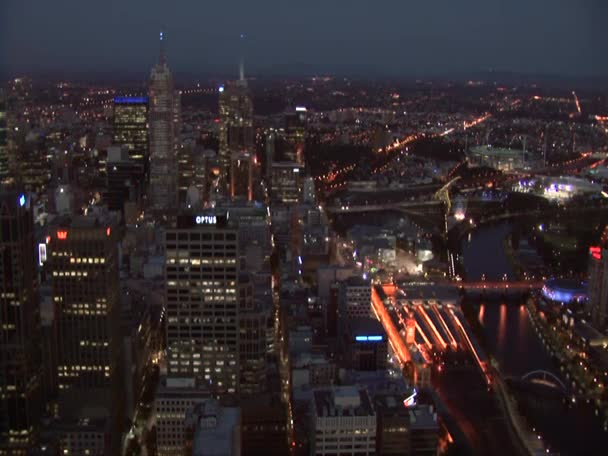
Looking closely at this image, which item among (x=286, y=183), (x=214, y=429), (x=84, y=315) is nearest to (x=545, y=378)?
(x=214, y=429)

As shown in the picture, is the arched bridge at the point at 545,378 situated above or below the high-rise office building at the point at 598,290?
below

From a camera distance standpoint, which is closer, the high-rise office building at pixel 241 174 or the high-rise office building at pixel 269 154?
the high-rise office building at pixel 241 174

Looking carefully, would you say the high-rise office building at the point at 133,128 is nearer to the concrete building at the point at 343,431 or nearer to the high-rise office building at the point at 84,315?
the high-rise office building at the point at 84,315

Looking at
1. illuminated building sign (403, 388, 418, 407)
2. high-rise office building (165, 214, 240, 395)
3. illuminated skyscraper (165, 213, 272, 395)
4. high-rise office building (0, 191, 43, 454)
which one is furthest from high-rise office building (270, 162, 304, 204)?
high-rise office building (0, 191, 43, 454)

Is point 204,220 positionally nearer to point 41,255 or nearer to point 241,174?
point 41,255

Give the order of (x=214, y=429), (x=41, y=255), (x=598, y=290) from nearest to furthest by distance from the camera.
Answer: (x=214, y=429), (x=41, y=255), (x=598, y=290)

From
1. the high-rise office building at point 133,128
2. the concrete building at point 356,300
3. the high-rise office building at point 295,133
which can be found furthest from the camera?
the high-rise office building at point 295,133

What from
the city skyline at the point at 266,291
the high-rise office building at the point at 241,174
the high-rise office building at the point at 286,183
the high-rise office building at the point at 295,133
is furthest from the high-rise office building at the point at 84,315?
the high-rise office building at the point at 295,133

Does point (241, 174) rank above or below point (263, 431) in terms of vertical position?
above

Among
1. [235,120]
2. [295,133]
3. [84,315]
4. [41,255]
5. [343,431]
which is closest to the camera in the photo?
[343,431]
